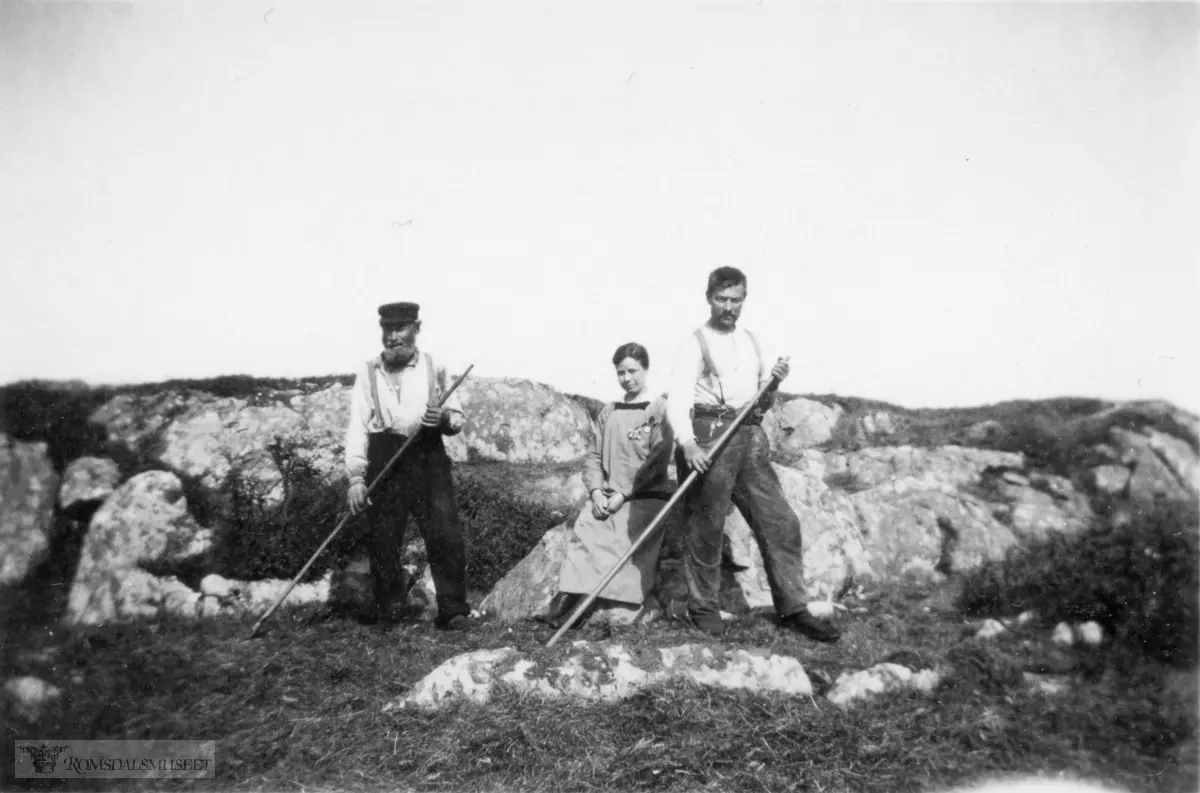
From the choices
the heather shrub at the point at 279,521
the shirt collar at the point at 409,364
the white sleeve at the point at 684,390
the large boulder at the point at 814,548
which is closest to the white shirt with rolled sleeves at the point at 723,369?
the white sleeve at the point at 684,390

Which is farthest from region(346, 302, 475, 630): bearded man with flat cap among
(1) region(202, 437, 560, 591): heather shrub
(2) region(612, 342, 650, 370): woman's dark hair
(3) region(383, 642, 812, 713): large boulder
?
(3) region(383, 642, 812, 713): large boulder

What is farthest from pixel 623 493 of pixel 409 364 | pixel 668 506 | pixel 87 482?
pixel 87 482

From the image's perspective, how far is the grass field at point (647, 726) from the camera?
164 inches

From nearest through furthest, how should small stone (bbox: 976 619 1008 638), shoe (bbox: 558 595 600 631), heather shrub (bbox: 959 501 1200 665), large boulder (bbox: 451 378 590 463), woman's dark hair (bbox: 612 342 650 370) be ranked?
heather shrub (bbox: 959 501 1200 665)
small stone (bbox: 976 619 1008 638)
shoe (bbox: 558 595 600 631)
woman's dark hair (bbox: 612 342 650 370)
large boulder (bbox: 451 378 590 463)

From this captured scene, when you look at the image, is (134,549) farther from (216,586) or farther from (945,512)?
(945,512)

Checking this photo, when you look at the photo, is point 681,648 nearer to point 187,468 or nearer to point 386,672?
point 386,672

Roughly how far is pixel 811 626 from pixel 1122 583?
2404 millimetres

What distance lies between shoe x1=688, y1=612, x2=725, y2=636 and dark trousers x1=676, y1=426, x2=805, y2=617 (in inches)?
1.3

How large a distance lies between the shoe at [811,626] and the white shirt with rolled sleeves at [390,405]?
3280 millimetres

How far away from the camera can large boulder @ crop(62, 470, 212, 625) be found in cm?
634

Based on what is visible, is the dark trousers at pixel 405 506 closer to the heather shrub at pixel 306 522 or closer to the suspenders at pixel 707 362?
the heather shrub at pixel 306 522

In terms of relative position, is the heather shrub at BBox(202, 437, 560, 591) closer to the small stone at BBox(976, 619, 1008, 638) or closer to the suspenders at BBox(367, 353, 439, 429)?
the suspenders at BBox(367, 353, 439, 429)

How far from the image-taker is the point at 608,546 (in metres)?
6.15

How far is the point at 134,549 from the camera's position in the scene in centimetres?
661
